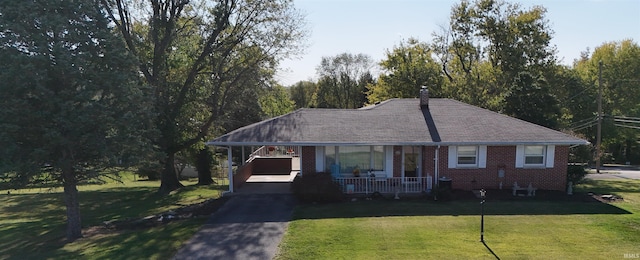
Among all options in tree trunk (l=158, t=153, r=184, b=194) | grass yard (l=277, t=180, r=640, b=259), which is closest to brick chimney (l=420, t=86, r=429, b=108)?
grass yard (l=277, t=180, r=640, b=259)

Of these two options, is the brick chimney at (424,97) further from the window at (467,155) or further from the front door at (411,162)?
the window at (467,155)

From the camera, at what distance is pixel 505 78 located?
35.5 metres

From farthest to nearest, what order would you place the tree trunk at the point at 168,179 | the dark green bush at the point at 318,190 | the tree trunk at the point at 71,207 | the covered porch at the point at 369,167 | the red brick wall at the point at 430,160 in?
the tree trunk at the point at 168,179 → the red brick wall at the point at 430,160 → the covered porch at the point at 369,167 → the dark green bush at the point at 318,190 → the tree trunk at the point at 71,207

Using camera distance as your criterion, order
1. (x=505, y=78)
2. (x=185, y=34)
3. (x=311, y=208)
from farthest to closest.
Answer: (x=505, y=78), (x=185, y=34), (x=311, y=208)

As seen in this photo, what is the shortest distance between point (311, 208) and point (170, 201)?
27.8ft

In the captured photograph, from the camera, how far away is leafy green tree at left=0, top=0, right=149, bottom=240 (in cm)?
1100

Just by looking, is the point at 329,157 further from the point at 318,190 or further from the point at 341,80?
the point at 341,80

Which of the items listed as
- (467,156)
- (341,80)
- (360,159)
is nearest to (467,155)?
(467,156)

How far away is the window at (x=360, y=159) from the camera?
17.4 m

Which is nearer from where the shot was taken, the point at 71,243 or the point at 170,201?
the point at 71,243

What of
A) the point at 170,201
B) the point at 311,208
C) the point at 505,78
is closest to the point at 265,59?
the point at 170,201

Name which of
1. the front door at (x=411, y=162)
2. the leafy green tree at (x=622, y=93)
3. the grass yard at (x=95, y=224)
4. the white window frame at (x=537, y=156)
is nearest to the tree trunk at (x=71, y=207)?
the grass yard at (x=95, y=224)

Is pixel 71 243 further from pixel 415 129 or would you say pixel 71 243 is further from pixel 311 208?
pixel 415 129

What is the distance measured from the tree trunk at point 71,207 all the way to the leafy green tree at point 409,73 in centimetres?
2949
